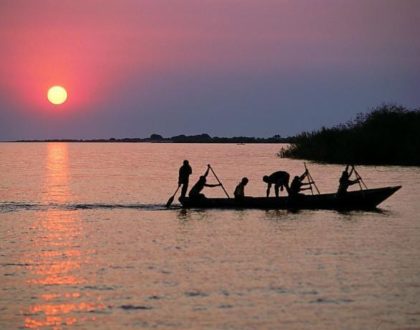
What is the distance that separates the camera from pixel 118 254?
70.8 ft

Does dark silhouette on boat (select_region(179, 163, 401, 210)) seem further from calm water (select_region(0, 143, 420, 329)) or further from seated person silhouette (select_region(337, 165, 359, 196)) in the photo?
calm water (select_region(0, 143, 420, 329))

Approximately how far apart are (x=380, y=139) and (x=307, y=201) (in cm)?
4225

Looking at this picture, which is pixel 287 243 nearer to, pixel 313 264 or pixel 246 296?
pixel 313 264

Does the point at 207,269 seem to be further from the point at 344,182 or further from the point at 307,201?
the point at 344,182

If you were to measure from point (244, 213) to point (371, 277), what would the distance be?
14.1 metres

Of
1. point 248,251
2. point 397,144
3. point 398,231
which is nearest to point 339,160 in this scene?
point 397,144

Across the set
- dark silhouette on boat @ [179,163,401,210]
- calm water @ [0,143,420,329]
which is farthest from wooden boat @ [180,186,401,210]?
calm water @ [0,143,420,329]

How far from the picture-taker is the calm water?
1443 centimetres

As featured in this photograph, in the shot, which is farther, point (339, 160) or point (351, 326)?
point (339, 160)

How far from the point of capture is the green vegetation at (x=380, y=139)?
7131cm

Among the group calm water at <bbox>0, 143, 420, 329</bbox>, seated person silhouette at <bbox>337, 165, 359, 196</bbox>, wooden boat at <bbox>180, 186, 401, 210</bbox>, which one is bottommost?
calm water at <bbox>0, 143, 420, 329</bbox>

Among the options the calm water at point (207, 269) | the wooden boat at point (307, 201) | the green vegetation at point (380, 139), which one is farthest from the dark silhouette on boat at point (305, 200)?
the green vegetation at point (380, 139)

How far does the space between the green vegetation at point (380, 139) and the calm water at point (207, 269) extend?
1502 inches

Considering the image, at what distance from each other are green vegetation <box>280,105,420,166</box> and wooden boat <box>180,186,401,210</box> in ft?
123
